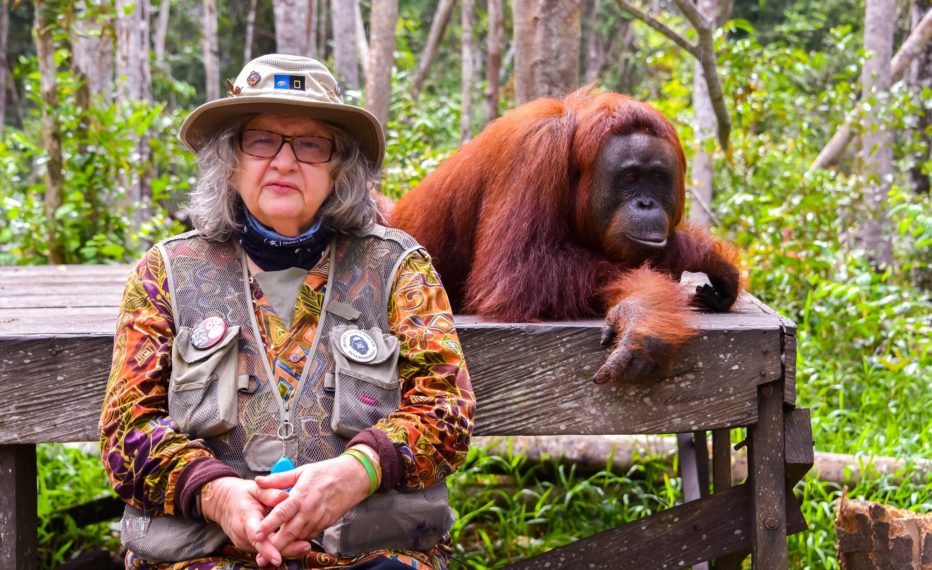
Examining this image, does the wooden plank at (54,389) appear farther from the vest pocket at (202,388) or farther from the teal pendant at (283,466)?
the teal pendant at (283,466)

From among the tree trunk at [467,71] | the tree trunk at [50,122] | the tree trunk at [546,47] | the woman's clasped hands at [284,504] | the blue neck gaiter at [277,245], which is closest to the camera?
the woman's clasped hands at [284,504]

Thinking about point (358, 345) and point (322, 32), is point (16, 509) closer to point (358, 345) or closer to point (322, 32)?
point (358, 345)

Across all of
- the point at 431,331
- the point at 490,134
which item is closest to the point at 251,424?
the point at 431,331

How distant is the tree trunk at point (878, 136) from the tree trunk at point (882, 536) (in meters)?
3.35

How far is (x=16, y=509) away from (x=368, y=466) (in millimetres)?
1164

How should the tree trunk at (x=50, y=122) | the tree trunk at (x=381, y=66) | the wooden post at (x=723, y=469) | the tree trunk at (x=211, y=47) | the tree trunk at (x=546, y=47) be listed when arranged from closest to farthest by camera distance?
the wooden post at (x=723, y=469)
the tree trunk at (x=546, y=47)
the tree trunk at (x=50, y=122)
the tree trunk at (x=381, y=66)
the tree trunk at (x=211, y=47)

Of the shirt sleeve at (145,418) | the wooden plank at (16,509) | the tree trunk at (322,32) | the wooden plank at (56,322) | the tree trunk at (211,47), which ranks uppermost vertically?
the tree trunk at (322,32)

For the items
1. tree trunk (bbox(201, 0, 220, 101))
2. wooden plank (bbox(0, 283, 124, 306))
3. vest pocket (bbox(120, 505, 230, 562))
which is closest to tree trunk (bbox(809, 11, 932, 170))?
wooden plank (bbox(0, 283, 124, 306))

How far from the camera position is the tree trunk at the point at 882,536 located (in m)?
2.46

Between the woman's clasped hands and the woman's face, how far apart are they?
0.53m

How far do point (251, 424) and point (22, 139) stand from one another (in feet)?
12.2

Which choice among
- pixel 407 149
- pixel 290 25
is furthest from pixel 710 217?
pixel 290 25

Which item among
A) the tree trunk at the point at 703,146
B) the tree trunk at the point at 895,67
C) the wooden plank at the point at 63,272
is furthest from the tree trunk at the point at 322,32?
the wooden plank at the point at 63,272

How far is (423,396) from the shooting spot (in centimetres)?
180
